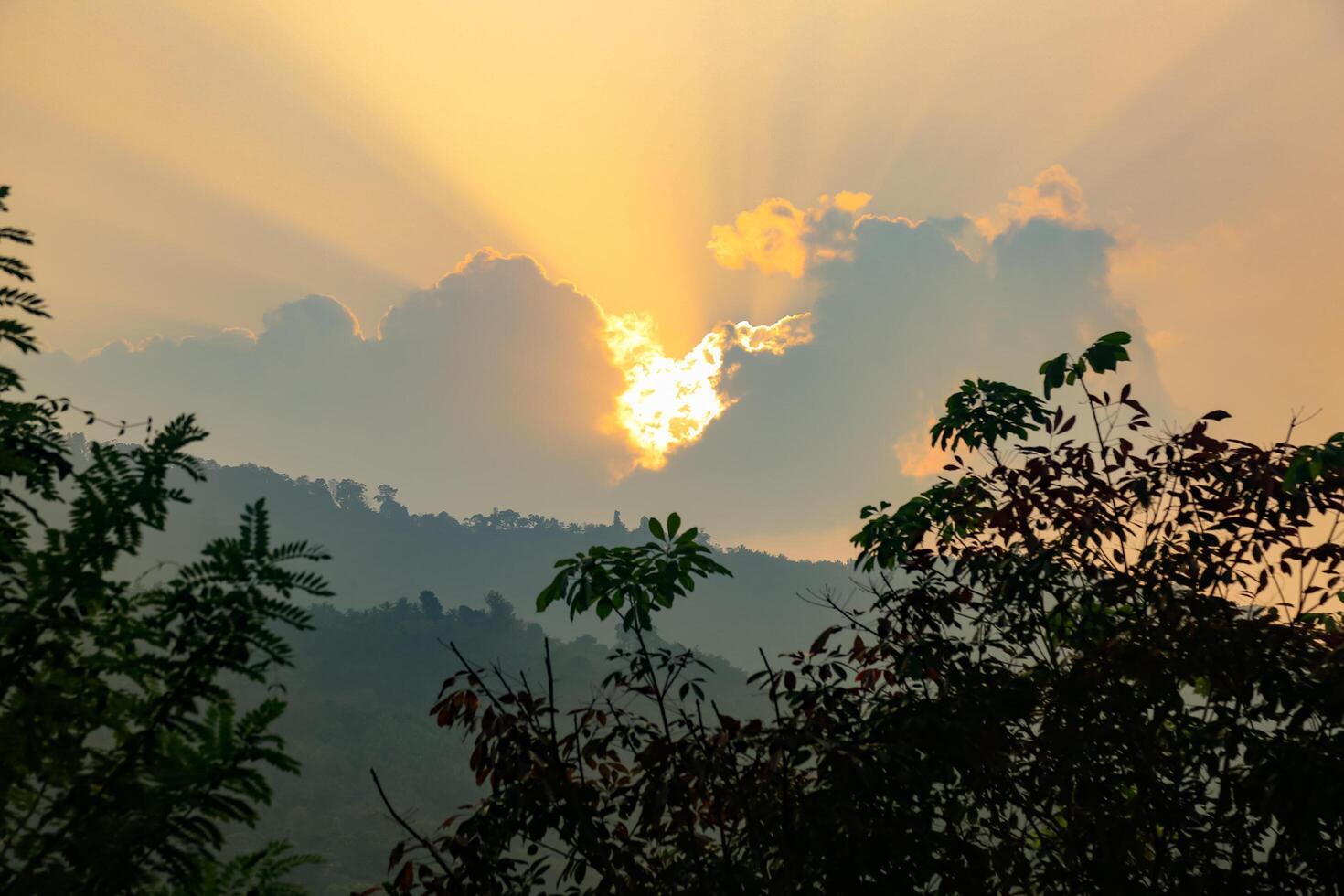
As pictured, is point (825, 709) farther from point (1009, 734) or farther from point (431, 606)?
point (431, 606)

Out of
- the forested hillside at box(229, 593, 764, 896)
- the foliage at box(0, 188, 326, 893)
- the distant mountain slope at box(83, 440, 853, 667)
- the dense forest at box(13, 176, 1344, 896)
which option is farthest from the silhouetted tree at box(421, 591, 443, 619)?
the foliage at box(0, 188, 326, 893)

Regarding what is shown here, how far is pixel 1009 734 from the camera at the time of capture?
5129mm

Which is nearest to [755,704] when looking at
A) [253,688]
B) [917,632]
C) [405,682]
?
[405,682]

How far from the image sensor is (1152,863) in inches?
191

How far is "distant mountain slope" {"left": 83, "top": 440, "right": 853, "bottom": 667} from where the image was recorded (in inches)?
6260

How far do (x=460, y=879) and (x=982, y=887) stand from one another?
2.58 meters

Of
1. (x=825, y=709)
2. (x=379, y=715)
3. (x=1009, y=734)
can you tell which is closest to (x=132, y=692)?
(x=825, y=709)

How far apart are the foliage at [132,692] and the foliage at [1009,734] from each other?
4.35ft

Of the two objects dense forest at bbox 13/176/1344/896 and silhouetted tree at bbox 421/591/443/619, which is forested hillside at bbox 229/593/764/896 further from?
dense forest at bbox 13/176/1344/896

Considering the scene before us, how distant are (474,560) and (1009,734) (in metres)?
176

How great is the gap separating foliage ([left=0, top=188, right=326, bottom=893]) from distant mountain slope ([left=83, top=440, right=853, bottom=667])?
15215 centimetres

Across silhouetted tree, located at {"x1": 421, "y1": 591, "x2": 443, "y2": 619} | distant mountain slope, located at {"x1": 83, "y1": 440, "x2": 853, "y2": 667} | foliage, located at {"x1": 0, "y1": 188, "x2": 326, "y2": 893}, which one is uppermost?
distant mountain slope, located at {"x1": 83, "y1": 440, "x2": 853, "y2": 667}

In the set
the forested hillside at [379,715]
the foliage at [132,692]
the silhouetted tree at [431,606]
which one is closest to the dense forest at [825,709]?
the foliage at [132,692]

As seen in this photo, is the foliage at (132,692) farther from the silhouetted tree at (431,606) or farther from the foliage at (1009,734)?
the silhouetted tree at (431,606)
